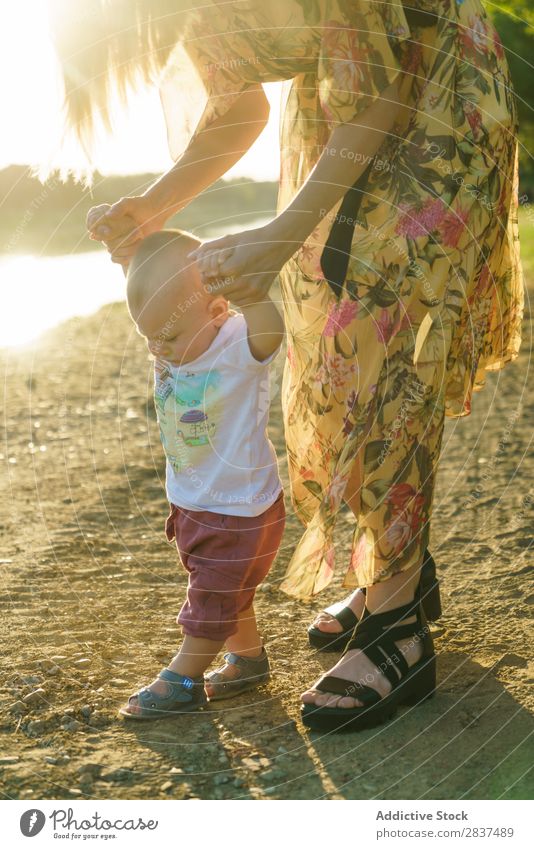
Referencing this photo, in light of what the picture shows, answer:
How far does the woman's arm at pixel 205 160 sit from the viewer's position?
112 inches

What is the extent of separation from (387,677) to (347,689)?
0.11 m

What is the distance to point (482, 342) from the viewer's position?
9.82 feet

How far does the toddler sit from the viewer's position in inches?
100

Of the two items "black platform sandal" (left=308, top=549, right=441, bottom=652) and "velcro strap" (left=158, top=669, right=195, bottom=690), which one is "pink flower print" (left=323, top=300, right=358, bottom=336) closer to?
"black platform sandal" (left=308, top=549, right=441, bottom=652)

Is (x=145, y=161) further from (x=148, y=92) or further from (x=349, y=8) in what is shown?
(x=349, y=8)

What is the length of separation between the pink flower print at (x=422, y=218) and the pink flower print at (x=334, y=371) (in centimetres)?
37

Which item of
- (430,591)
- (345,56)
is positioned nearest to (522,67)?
(430,591)

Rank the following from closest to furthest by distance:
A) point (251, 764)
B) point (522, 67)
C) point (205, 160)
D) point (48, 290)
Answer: point (251, 764) < point (205, 160) < point (48, 290) < point (522, 67)

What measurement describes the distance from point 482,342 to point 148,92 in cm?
114

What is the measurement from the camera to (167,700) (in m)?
2.72

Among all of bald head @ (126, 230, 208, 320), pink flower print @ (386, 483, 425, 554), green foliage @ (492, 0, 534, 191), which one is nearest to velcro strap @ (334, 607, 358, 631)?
pink flower print @ (386, 483, 425, 554)

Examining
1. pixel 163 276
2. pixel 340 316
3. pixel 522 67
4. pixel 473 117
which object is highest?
pixel 522 67

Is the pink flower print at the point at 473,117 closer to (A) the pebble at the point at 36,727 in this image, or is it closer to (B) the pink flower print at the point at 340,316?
(B) the pink flower print at the point at 340,316

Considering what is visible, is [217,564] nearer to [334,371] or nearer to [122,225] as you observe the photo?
[334,371]
